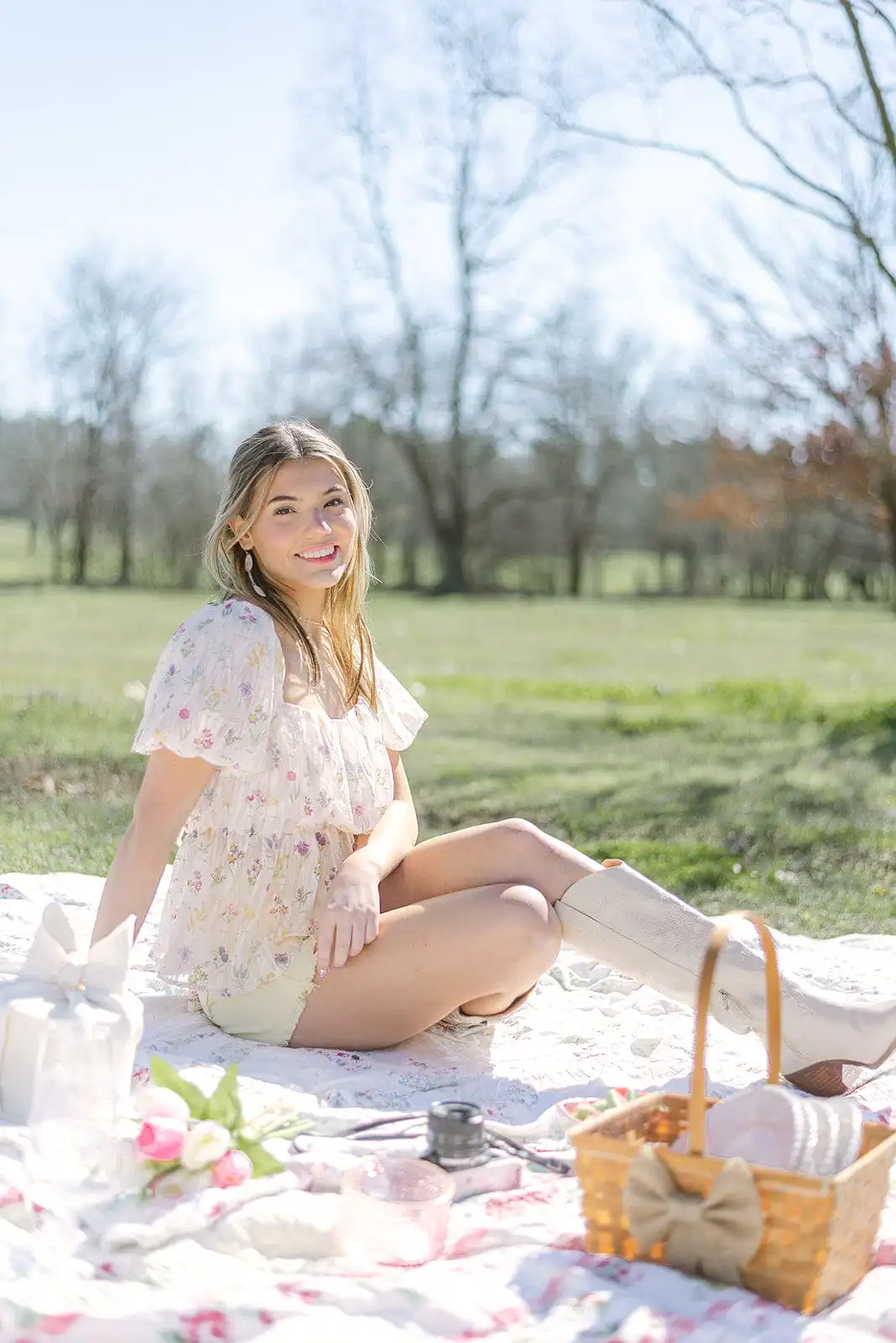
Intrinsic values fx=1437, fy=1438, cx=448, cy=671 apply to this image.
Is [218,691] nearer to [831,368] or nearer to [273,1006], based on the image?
[273,1006]

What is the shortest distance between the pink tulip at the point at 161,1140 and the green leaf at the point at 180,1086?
10 cm

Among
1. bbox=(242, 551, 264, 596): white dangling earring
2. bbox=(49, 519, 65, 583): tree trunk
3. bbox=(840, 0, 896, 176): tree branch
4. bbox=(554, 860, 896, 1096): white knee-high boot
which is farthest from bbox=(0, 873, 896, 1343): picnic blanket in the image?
bbox=(49, 519, 65, 583): tree trunk

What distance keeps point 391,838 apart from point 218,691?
18.8 inches

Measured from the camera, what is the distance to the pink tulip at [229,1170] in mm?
2055

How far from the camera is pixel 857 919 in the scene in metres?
4.57

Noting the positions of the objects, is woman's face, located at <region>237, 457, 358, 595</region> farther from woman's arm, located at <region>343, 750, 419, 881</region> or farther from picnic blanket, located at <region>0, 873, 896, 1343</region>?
picnic blanket, located at <region>0, 873, 896, 1343</region>

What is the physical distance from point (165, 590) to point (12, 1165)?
2533 cm

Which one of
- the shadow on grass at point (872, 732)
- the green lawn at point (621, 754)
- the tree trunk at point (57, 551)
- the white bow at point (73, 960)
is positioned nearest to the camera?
the white bow at point (73, 960)

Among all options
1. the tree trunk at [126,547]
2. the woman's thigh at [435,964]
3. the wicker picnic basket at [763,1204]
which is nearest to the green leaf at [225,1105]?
the wicker picnic basket at [763,1204]

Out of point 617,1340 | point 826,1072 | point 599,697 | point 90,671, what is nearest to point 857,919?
point 826,1072

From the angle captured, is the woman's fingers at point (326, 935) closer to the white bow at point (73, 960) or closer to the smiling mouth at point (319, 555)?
the white bow at point (73, 960)

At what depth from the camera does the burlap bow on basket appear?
1.86 metres

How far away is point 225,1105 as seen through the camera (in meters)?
2.14

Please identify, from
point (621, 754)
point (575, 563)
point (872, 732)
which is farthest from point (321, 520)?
point (575, 563)
